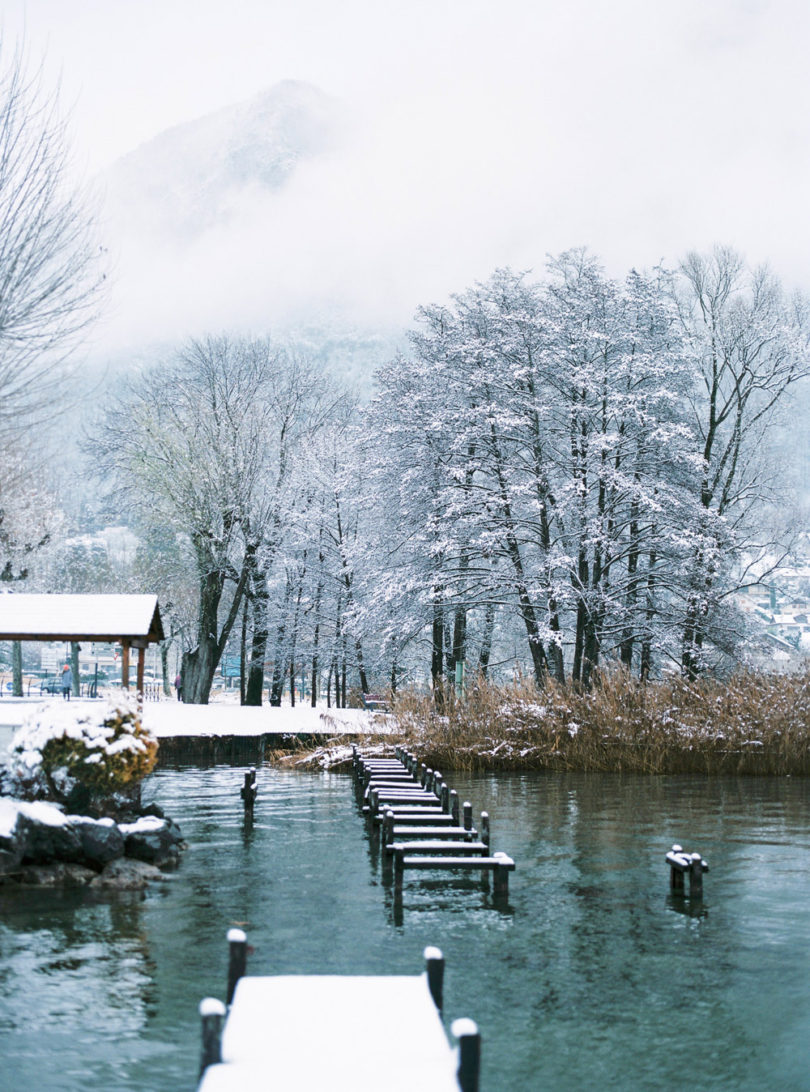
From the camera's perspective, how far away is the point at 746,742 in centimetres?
2580

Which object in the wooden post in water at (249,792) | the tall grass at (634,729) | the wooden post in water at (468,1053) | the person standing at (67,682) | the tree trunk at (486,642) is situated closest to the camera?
the wooden post in water at (468,1053)

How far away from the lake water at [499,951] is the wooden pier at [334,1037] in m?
0.17

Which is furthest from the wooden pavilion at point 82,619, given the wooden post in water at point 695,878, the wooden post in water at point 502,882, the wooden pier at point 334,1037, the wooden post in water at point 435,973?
the wooden post in water at point 435,973

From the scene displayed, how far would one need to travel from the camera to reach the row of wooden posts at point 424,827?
12883 mm

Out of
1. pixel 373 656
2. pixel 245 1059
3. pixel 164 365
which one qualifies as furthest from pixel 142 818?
pixel 164 365

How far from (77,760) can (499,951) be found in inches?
274

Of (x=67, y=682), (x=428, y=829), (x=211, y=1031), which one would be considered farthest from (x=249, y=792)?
(x=67, y=682)

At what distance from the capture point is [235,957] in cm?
605

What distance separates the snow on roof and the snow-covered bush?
13596 mm

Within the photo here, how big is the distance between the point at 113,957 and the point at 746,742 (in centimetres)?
1882

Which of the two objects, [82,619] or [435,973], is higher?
[82,619]

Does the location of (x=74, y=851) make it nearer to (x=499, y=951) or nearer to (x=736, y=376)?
(x=499, y=951)

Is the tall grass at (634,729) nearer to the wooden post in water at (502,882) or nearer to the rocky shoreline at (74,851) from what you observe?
the rocky shoreline at (74,851)

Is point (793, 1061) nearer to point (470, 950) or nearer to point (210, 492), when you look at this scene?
point (470, 950)
